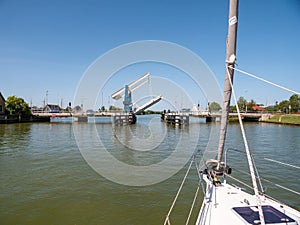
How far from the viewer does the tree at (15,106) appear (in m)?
50.2

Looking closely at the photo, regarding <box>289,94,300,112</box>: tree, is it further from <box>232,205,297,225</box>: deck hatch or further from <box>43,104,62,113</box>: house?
<box>43,104,62,113</box>: house

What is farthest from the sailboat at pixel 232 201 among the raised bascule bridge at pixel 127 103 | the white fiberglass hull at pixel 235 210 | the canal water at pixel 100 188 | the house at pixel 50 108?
the house at pixel 50 108

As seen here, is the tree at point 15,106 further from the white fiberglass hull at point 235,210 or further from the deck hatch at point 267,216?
the deck hatch at point 267,216

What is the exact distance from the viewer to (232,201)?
3949 millimetres

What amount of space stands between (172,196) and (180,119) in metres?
35.8

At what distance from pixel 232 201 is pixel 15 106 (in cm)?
5857

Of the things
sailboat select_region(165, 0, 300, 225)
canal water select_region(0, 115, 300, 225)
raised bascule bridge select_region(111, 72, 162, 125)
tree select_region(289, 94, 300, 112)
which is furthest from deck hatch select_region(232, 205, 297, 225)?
tree select_region(289, 94, 300, 112)

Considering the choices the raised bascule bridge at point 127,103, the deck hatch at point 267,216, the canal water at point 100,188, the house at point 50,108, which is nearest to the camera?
→ the deck hatch at point 267,216

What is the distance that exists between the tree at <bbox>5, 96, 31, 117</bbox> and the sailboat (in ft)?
188

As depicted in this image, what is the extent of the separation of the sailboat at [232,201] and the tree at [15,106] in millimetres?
57215

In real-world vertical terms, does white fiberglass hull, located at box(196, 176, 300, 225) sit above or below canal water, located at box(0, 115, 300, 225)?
above

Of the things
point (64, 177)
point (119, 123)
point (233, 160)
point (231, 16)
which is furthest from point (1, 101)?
point (231, 16)

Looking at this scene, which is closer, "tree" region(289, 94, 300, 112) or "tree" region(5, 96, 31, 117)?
"tree" region(5, 96, 31, 117)

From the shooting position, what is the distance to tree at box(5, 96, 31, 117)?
50156 millimetres
